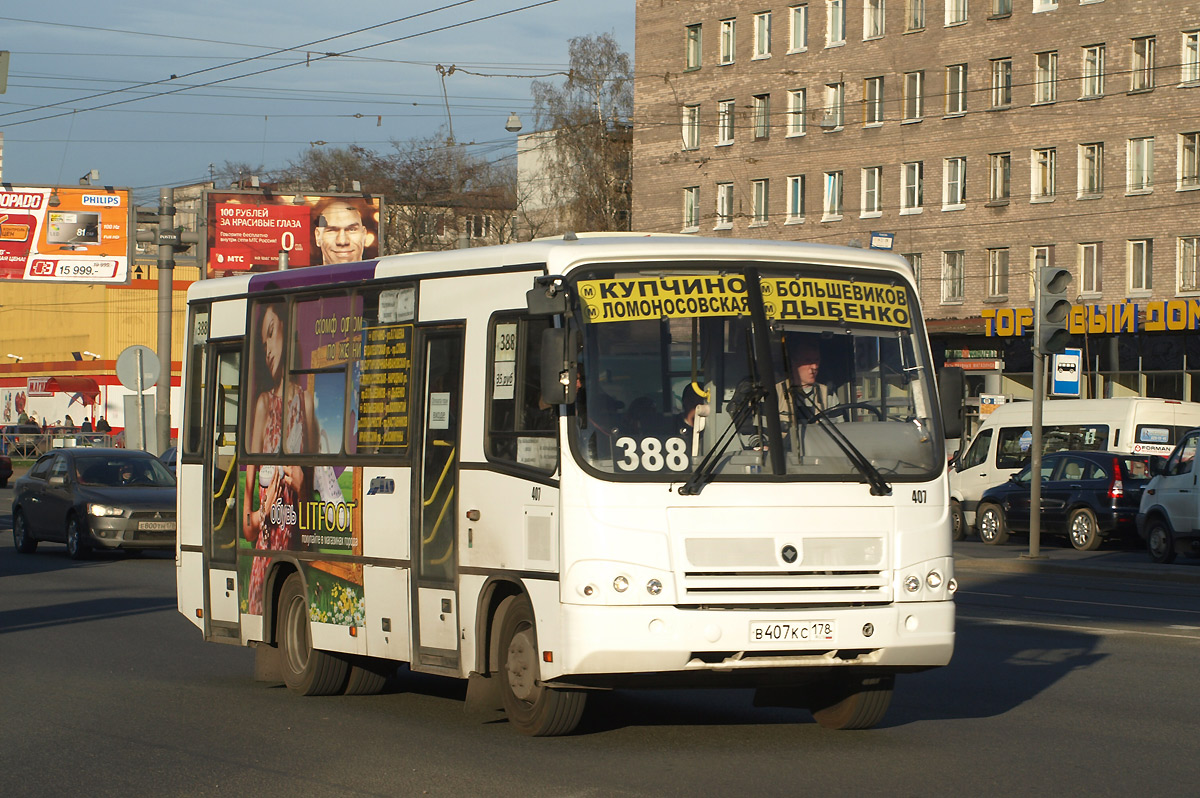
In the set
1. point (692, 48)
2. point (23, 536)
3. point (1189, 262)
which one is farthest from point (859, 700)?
point (692, 48)

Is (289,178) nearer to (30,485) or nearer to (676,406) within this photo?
(30,485)

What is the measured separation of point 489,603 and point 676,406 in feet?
5.06

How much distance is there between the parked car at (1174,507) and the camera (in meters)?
23.6

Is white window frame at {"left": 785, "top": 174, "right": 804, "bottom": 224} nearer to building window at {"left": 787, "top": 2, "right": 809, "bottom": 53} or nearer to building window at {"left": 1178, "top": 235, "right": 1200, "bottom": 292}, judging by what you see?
building window at {"left": 787, "top": 2, "right": 809, "bottom": 53}

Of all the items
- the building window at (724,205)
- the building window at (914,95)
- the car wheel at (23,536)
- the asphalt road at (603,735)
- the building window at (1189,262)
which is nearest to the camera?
the asphalt road at (603,735)

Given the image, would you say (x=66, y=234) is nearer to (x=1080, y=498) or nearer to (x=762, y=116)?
(x=762, y=116)

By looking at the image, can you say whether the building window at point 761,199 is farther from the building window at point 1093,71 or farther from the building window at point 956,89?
the building window at point 1093,71

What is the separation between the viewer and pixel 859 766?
8375 mm

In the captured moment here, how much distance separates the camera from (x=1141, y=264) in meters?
52.3

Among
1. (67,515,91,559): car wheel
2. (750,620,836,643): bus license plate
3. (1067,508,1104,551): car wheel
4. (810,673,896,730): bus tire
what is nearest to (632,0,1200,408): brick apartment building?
(1067,508,1104,551): car wheel

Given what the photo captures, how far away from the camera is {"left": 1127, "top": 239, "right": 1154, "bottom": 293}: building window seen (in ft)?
171

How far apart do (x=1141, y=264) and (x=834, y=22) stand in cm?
1555

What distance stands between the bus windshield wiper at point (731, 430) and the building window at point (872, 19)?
53.7 m

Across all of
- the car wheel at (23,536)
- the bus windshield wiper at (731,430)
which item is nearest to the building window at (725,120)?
the car wheel at (23,536)
